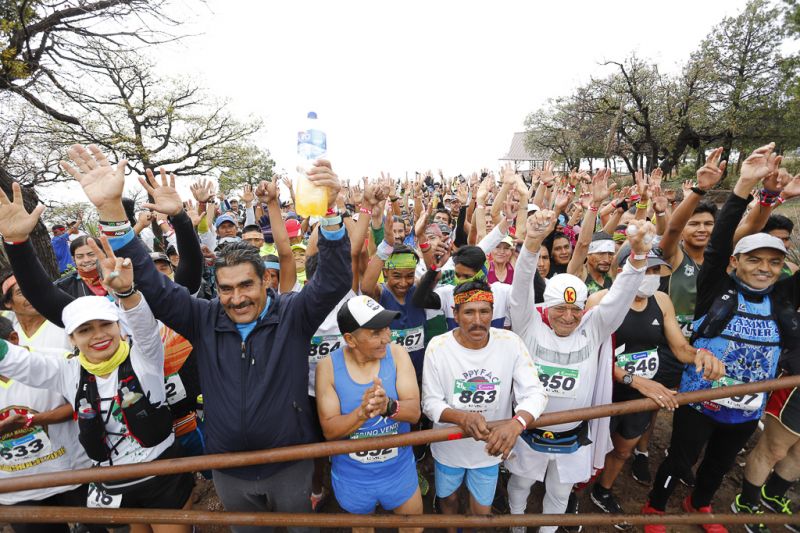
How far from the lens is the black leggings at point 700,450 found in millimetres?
2930

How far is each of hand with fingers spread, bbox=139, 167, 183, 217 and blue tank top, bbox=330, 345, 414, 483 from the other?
4.90 ft

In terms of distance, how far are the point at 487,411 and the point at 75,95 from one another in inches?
515

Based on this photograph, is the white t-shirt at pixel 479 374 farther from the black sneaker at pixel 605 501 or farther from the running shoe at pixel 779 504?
the running shoe at pixel 779 504

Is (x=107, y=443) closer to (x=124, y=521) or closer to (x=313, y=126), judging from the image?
(x=124, y=521)

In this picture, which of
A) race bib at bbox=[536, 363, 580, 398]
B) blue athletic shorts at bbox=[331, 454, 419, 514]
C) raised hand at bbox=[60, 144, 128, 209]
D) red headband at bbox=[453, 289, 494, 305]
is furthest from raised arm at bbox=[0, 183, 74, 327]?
race bib at bbox=[536, 363, 580, 398]

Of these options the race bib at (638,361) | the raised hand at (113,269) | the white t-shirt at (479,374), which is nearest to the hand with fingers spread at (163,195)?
the raised hand at (113,269)

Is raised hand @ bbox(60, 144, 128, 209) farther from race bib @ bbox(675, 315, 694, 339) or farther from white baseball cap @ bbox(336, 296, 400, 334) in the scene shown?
race bib @ bbox(675, 315, 694, 339)

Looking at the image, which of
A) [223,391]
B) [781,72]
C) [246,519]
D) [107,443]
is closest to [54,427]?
[107,443]

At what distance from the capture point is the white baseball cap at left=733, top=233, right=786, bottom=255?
259 cm

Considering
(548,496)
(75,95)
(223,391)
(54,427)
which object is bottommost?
(548,496)

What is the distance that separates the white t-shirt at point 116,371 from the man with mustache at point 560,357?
243 cm

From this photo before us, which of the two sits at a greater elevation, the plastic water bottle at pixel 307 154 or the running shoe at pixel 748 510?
the plastic water bottle at pixel 307 154

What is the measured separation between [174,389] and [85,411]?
67 centimetres

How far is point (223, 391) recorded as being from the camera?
2.13m
